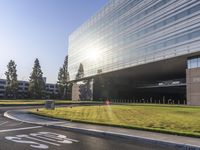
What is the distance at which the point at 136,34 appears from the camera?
7444 cm

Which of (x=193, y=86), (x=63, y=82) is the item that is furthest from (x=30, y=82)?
(x=193, y=86)

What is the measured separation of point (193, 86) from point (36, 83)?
229ft

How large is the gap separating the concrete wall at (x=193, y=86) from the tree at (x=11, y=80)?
235 ft

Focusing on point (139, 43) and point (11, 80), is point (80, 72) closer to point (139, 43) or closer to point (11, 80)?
point (11, 80)

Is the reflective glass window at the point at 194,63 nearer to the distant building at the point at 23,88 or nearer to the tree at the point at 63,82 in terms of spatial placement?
the tree at the point at 63,82

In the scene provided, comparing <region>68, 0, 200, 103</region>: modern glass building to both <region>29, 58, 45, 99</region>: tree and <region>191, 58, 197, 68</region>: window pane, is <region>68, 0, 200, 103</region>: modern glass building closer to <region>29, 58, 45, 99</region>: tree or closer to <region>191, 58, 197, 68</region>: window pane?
<region>191, 58, 197, 68</region>: window pane

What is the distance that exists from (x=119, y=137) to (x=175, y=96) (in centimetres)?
9926

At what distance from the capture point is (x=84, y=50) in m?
114

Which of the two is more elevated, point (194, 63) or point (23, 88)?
point (194, 63)

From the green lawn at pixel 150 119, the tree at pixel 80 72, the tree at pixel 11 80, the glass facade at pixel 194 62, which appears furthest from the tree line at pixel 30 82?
the green lawn at pixel 150 119

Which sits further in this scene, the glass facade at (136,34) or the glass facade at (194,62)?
the glass facade at (136,34)

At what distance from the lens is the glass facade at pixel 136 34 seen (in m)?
55.5

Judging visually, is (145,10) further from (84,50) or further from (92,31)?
(84,50)

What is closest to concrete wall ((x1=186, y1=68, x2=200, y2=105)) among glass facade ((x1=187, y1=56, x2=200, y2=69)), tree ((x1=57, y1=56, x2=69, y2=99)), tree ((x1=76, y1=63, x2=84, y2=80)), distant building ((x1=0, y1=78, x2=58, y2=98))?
glass facade ((x1=187, y1=56, x2=200, y2=69))
